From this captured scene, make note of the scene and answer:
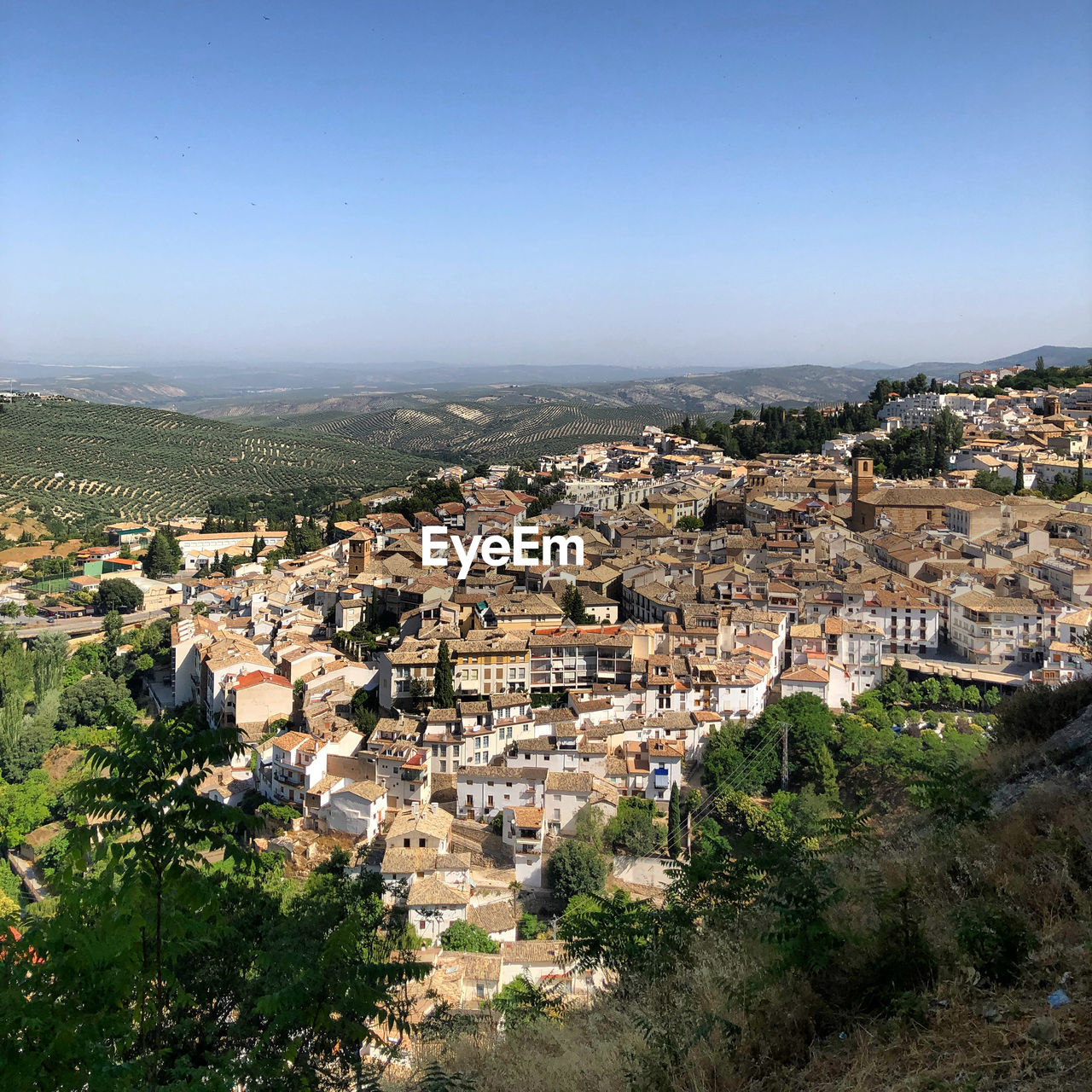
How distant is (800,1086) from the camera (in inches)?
98.3

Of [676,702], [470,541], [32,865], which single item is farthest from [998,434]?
[32,865]

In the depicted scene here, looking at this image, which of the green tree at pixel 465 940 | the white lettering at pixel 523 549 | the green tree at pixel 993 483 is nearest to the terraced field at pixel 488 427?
the green tree at pixel 993 483

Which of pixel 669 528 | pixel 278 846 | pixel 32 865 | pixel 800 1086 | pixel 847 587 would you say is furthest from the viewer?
pixel 669 528

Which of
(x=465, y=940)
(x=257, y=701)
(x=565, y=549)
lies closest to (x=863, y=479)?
(x=565, y=549)

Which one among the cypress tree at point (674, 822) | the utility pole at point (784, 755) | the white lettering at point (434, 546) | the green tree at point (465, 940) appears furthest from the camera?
the white lettering at point (434, 546)

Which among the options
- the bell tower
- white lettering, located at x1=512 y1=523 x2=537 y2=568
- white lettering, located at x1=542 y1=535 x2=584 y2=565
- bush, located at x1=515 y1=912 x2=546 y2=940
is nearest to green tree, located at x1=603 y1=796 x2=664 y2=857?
bush, located at x1=515 y1=912 x2=546 y2=940

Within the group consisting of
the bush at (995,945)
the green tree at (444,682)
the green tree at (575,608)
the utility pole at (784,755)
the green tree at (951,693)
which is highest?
the bush at (995,945)

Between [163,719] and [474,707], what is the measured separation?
538 inches

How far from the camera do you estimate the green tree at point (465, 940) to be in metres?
11.2

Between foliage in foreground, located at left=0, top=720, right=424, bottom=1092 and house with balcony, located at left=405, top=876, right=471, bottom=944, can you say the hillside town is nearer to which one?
house with balcony, located at left=405, top=876, right=471, bottom=944

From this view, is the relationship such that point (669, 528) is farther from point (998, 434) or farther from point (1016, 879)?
point (1016, 879)

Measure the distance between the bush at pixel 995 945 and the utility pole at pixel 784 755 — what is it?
13410mm

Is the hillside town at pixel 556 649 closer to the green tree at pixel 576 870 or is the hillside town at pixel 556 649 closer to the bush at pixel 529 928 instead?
the bush at pixel 529 928

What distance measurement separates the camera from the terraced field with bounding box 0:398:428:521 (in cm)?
4689
